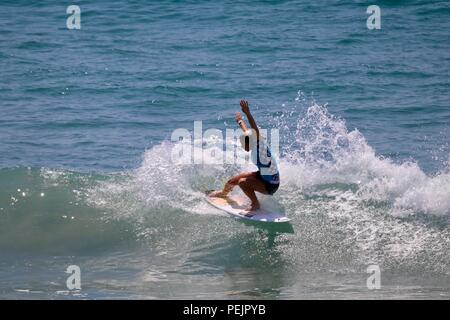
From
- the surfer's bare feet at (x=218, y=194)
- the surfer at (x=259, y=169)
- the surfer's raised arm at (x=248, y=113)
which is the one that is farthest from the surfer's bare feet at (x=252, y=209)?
the surfer's raised arm at (x=248, y=113)

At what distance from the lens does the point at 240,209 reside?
12531mm

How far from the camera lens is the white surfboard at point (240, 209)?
39.9 ft

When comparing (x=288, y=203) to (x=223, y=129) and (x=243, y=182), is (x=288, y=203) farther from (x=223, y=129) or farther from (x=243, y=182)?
(x=223, y=129)

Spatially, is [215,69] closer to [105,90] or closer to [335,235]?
[105,90]

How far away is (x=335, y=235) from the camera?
1236 cm

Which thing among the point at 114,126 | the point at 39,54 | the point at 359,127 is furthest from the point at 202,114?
the point at 39,54

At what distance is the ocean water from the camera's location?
1156 cm

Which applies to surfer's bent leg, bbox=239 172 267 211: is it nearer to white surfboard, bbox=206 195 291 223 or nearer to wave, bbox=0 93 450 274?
white surfboard, bbox=206 195 291 223

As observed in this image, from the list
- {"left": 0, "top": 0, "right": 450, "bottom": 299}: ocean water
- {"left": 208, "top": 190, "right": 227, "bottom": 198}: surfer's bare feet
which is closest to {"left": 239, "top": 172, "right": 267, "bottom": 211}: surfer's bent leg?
{"left": 0, "top": 0, "right": 450, "bottom": 299}: ocean water

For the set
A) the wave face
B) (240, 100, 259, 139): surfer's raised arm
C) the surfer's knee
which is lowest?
the wave face

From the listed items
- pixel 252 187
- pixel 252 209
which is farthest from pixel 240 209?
pixel 252 187

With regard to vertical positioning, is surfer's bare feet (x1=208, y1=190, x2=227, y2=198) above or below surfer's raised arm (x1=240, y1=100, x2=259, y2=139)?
below

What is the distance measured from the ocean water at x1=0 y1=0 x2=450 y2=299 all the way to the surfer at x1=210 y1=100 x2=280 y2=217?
1.72 feet

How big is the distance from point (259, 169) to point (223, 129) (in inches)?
186
